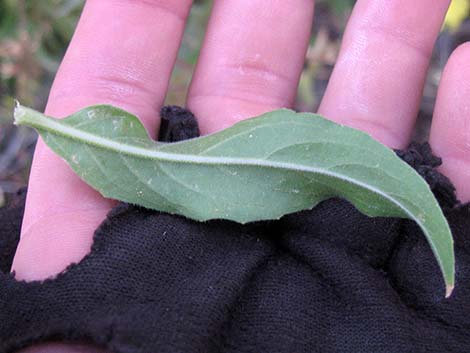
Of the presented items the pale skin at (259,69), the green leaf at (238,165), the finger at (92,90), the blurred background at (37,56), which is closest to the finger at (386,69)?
the pale skin at (259,69)

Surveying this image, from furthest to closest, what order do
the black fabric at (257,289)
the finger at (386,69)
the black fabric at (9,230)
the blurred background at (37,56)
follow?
the blurred background at (37,56) < the finger at (386,69) < the black fabric at (9,230) < the black fabric at (257,289)

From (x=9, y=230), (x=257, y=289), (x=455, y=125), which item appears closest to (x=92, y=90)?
(x=9, y=230)

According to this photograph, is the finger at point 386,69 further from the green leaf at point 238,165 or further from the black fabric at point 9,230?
the black fabric at point 9,230

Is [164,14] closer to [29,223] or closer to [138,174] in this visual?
[138,174]

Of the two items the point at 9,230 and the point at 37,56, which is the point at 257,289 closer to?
the point at 9,230

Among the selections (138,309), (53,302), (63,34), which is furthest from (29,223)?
(63,34)

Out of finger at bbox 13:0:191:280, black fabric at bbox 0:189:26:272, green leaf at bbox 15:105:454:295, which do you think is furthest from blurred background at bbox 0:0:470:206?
green leaf at bbox 15:105:454:295

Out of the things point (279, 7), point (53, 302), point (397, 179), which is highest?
point (279, 7)
